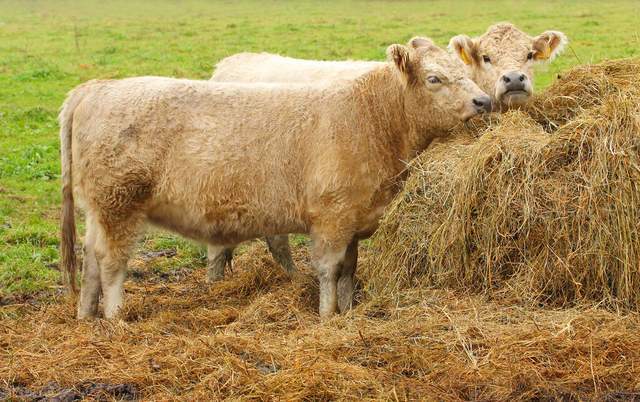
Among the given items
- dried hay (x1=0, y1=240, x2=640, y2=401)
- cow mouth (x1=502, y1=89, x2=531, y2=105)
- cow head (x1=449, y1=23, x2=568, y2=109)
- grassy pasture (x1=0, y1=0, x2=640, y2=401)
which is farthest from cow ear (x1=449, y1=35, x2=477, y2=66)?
dried hay (x1=0, y1=240, x2=640, y2=401)

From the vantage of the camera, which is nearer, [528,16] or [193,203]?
[193,203]

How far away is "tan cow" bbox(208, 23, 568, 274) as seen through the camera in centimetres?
738

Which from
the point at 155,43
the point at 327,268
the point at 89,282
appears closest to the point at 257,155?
the point at 327,268

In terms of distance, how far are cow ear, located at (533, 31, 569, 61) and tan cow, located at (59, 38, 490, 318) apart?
1314mm

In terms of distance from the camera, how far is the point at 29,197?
11.0 meters

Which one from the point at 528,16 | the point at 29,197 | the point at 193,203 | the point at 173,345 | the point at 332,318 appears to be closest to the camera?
the point at 173,345

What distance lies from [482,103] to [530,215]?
1.13 m

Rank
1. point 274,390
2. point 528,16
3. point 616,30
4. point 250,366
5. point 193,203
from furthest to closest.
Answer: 1. point 528,16
2. point 616,30
3. point 193,203
4. point 250,366
5. point 274,390

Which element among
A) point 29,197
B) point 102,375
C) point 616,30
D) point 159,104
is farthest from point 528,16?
point 102,375

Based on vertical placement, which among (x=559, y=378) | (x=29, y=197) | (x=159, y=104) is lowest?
(x=29, y=197)

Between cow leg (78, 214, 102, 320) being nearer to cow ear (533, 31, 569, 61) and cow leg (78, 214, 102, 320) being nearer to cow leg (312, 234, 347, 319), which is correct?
cow leg (312, 234, 347, 319)

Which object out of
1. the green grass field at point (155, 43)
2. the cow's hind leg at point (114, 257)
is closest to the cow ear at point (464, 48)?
the green grass field at point (155, 43)

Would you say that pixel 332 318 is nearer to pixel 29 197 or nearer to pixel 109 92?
pixel 109 92

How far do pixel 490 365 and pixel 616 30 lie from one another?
21.7 metres
